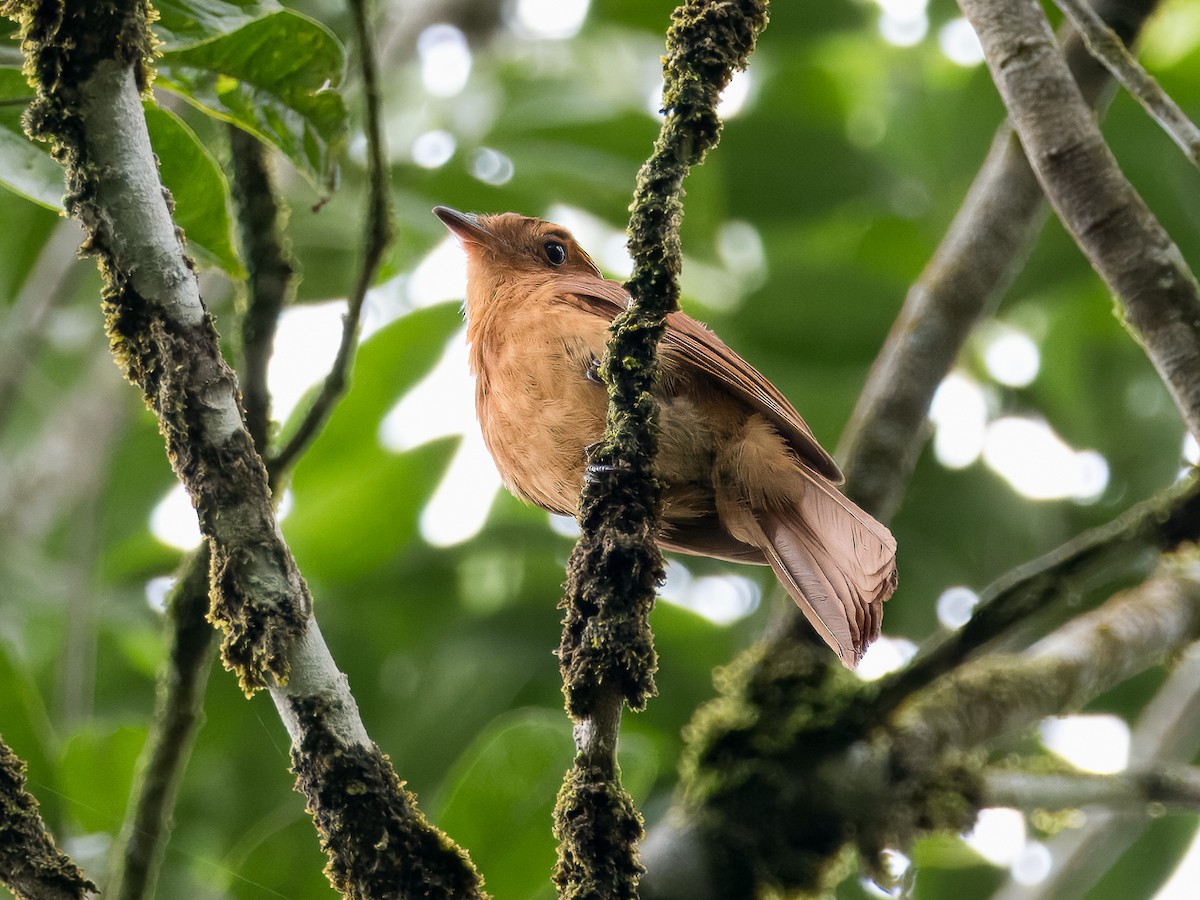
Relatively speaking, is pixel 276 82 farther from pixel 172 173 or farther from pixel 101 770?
pixel 101 770

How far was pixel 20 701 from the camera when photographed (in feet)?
10.2

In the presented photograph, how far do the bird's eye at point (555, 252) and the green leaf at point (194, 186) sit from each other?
1.84m

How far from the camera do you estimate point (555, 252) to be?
4.55m

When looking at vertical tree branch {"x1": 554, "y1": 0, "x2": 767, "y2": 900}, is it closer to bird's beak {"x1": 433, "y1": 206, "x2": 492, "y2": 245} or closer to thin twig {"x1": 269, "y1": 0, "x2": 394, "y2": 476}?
thin twig {"x1": 269, "y1": 0, "x2": 394, "y2": 476}

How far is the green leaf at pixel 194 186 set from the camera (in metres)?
2.59

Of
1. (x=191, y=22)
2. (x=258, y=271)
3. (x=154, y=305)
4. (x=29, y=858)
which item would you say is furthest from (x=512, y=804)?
(x=191, y=22)

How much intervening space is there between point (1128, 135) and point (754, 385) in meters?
1.96

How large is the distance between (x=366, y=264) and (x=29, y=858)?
1.51 meters

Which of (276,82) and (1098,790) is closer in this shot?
(276,82)

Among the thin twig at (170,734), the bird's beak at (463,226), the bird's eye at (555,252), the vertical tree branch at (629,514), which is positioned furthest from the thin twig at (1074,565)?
the bird's beak at (463,226)

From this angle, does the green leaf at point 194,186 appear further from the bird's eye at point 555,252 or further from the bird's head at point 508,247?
the bird's eye at point 555,252

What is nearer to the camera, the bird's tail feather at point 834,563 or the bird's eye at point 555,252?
the bird's tail feather at point 834,563

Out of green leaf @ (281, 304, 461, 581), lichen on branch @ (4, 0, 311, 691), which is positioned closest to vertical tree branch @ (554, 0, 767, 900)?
lichen on branch @ (4, 0, 311, 691)

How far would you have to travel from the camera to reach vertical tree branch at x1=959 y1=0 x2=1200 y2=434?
2.79 m
